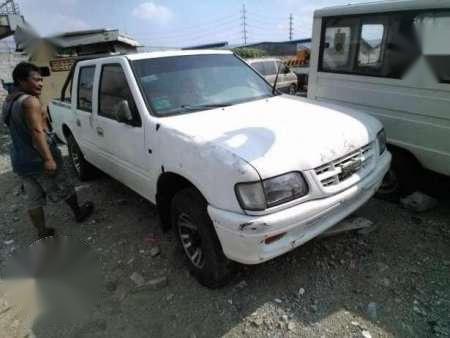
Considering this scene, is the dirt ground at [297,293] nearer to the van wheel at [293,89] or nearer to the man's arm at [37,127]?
the man's arm at [37,127]

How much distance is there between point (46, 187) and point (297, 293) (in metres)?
2.74

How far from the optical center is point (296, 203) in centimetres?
223

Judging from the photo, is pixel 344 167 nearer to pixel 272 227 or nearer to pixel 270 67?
pixel 272 227

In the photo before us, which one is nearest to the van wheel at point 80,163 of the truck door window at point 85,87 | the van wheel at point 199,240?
the truck door window at point 85,87

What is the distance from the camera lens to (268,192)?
7.04 ft

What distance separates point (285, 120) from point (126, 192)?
2834 millimetres

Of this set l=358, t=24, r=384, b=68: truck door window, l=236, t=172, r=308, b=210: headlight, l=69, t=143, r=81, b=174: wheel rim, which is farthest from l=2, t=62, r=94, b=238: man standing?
l=358, t=24, r=384, b=68: truck door window

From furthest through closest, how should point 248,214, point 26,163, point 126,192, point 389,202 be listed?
point 126,192 < point 389,202 < point 26,163 < point 248,214

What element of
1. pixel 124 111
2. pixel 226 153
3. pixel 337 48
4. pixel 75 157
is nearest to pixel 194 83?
pixel 124 111

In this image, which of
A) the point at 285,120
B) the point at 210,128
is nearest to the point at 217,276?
the point at 210,128

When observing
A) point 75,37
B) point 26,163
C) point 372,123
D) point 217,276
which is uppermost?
point 75,37

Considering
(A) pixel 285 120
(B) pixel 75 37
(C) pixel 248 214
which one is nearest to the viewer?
(C) pixel 248 214

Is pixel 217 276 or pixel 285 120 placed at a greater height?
pixel 285 120

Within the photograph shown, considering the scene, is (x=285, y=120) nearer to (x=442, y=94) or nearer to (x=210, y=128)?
(x=210, y=128)
